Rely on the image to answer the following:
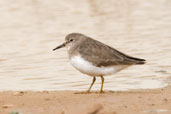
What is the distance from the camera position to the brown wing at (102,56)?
32.1 feet

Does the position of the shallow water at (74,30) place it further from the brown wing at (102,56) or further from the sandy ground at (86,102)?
the sandy ground at (86,102)

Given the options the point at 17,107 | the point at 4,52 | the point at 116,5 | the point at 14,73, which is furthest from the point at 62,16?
the point at 17,107

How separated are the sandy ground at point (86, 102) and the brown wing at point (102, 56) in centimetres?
55

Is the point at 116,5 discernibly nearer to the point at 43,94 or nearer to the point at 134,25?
the point at 134,25

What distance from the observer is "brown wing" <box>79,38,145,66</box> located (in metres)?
9.79

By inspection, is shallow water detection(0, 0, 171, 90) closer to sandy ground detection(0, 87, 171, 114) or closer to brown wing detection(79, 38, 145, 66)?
brown wing detection(79, 38, 145, 66)

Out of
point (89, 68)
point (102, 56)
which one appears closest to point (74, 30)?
point (102, 56)

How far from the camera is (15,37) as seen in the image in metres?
15.2

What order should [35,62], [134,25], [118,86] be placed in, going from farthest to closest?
1. [134,25]
2. [35,62]
3. [118,86]

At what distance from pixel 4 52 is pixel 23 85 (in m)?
2.70

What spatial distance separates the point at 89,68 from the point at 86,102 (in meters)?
0.93

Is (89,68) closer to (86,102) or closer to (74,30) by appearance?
(86,102)

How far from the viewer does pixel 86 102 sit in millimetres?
8914

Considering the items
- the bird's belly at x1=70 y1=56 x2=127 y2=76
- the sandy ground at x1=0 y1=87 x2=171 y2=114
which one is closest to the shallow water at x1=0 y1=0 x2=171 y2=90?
the bird's belly at x1=70 y1=56 x2=127 y2=76
